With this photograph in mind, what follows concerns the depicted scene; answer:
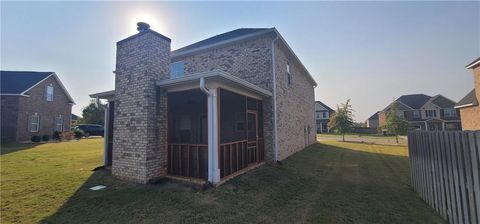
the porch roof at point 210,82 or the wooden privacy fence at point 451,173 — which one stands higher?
the porch roof at point 210,82

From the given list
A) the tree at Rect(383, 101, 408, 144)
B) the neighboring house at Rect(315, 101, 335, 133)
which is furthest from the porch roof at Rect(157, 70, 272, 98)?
the neighboring house at Rect(315, 101, 335, 133)

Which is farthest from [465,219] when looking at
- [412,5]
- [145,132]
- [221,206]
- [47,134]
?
[47,134]

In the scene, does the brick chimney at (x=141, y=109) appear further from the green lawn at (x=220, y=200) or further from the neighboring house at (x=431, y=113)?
the neighboring house at (x=431, y=113)

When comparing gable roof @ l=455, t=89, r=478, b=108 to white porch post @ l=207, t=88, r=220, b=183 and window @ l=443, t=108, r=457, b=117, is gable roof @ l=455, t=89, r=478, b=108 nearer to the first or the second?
window @ l=443, t=108, r=457, b=117

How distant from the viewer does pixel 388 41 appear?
11.1 meters

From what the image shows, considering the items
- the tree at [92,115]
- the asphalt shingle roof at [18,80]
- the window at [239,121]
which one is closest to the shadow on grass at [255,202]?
the window at [239,121]

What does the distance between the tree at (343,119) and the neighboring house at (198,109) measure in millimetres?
17047

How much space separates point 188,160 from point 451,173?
630 centimetres

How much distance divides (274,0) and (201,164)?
7.51 meters

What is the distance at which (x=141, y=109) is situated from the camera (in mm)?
6473

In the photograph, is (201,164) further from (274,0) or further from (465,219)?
(274,0)

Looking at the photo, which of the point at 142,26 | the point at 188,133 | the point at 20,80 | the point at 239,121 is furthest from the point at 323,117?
the point at 20,80

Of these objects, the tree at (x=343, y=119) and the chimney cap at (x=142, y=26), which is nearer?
the chimney cap at (x=142, y=26)

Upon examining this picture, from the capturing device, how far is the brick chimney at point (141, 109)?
6.36 metres
